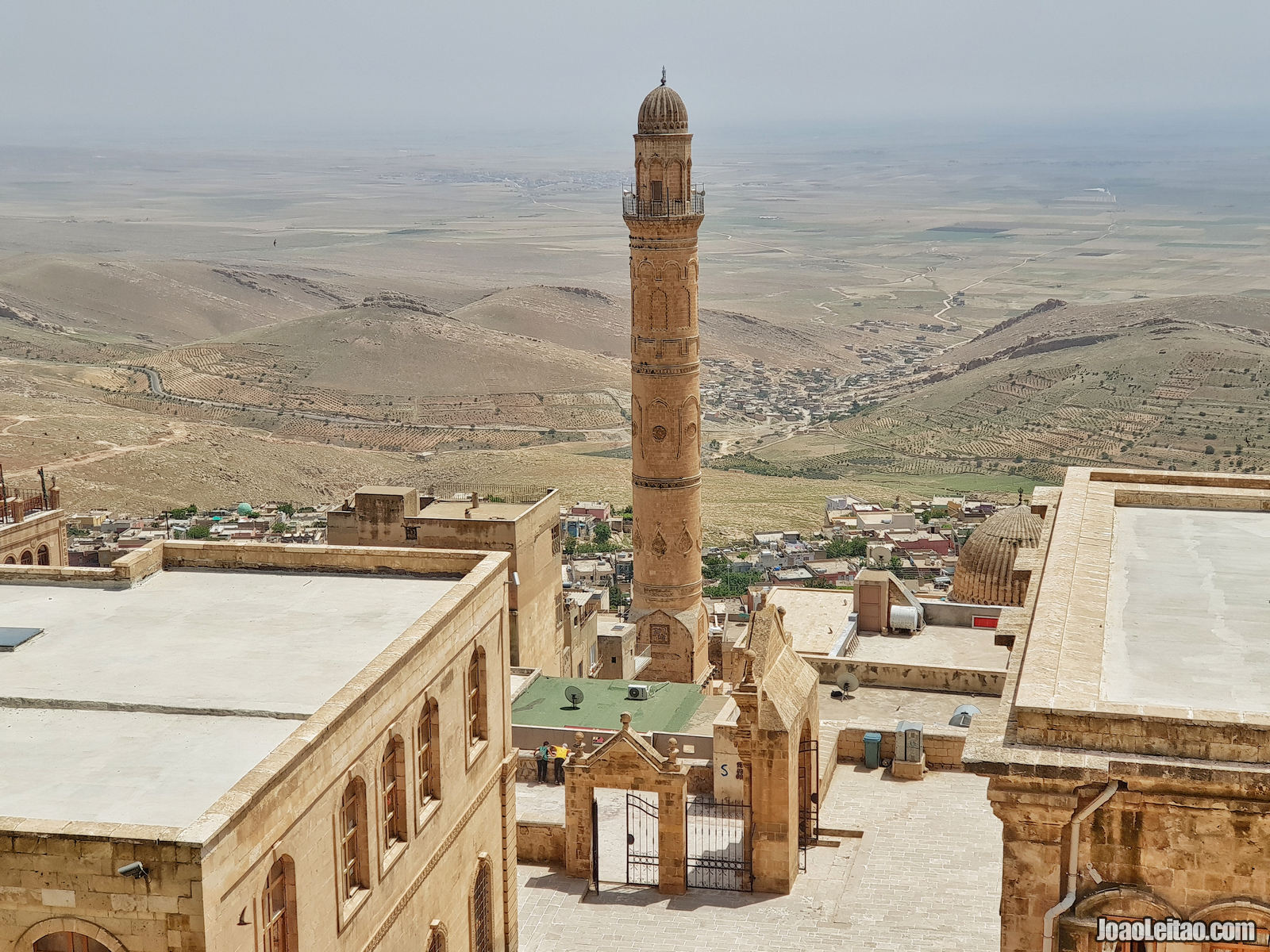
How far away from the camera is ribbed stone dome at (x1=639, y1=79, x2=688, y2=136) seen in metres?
29.3

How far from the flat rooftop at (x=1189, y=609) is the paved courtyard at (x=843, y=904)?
4681 mm

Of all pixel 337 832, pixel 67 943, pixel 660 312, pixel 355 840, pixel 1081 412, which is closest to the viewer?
pixel 67 943

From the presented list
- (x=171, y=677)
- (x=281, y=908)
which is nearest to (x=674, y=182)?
(x=171, y=677)

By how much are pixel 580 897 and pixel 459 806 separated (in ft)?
11.8

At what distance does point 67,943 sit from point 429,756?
14.4 ft

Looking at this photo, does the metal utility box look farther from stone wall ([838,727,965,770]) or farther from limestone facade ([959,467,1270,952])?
limestone facade ([959,467,1270,952])

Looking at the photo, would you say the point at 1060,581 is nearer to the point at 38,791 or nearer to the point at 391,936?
the point at 391,936

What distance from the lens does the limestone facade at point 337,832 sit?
30.1 ft

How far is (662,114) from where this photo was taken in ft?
96.4

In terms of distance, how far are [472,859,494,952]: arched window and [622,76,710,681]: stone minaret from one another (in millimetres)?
15003

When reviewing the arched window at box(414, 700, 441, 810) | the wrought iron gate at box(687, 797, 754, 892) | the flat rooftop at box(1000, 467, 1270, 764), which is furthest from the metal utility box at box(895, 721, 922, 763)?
the arched window at box(414, 700, 441, 810)

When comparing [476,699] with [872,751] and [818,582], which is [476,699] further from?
[818,582]

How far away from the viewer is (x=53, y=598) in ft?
49.1

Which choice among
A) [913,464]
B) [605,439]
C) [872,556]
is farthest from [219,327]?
[872,556]
